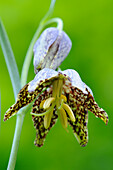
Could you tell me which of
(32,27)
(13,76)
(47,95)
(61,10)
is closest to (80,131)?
(47,95)

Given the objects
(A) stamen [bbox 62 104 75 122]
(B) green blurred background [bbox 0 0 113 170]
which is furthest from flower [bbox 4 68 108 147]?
(B) green blurred background [bbox 0 0 113 170]

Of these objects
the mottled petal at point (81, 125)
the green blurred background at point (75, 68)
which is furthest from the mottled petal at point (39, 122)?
the green blurred background at point (75, 68)

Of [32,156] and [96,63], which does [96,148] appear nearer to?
[32,156]

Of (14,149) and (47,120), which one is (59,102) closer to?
(47,120)

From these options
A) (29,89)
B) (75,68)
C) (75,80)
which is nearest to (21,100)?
(29,89)

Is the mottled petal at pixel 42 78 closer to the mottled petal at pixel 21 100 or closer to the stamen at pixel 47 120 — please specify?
the mottled petal at pixel 21 100
